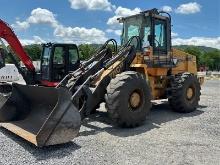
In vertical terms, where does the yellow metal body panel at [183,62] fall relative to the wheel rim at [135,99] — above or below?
above

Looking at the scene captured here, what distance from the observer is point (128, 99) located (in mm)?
8141

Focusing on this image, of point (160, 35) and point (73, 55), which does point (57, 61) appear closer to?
point (73, 55)

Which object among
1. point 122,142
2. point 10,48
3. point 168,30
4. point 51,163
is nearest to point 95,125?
point 122,142

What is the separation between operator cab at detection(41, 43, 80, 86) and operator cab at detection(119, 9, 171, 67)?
7.72 ft

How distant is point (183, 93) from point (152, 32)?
194cm

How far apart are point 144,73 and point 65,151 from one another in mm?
3995

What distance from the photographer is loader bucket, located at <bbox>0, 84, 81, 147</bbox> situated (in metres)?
6.29

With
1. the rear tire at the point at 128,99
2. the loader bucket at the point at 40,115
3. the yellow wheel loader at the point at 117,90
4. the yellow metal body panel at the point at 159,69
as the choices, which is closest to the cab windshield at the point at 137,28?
the yellow wheel loader at the point at 117,90

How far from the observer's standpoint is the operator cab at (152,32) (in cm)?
1024

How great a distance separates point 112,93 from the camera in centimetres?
785

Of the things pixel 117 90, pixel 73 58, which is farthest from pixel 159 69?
pixel 73 58

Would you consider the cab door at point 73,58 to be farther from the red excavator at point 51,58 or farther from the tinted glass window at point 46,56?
the tinted glass window at point 46,56

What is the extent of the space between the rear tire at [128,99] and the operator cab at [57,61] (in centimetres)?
467

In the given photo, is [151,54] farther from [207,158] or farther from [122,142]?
[207,158]
